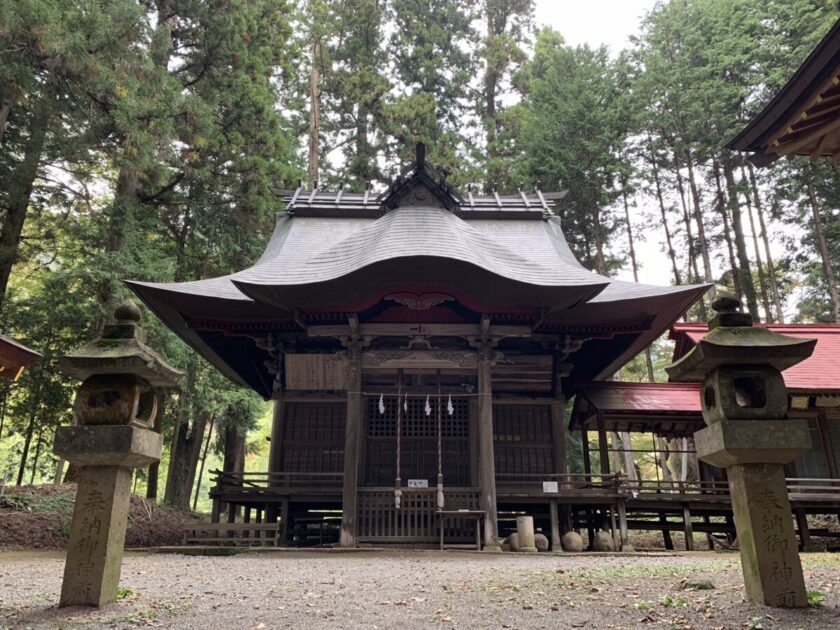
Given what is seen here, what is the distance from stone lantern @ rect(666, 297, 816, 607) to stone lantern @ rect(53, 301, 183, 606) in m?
4.38

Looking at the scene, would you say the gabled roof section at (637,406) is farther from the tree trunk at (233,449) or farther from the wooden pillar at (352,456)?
the tree trunk at (233,449)

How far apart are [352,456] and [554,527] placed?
386 centimetres

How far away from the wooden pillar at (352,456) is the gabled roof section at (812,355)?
627 centimetres

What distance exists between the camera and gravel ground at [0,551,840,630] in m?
3.88

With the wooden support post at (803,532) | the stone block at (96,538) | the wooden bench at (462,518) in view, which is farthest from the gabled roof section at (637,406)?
the stone block at (96,538)

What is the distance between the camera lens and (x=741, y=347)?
426 cm

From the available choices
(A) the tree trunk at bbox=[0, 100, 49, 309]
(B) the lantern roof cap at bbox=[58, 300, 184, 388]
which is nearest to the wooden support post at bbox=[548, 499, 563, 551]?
(B) the lantern roof cap at bbox=[58, 300, 184, 388]

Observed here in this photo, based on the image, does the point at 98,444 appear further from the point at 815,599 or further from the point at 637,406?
the point at 637,406

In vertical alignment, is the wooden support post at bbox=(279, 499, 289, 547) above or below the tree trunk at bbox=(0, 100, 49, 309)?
below

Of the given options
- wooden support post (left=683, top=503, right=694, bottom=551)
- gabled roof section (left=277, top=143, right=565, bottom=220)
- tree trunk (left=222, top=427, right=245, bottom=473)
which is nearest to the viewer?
wooden support post (left=683, top=503, right=694, bottom=551)

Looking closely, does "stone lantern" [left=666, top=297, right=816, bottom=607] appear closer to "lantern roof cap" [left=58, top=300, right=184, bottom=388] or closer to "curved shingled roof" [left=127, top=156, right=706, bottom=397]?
"lantern roof cap" [left=58, top=300, right=184, bottom=388]

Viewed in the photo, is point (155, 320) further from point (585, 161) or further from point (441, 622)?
point (585, 161)

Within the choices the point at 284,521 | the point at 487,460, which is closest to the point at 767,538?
the point at 487,460

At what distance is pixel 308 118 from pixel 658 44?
14405 millimetres
